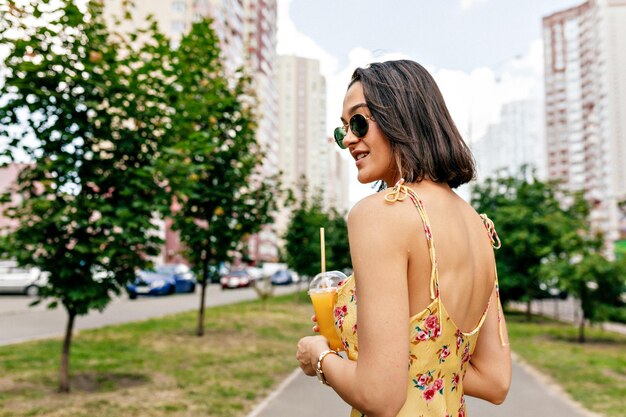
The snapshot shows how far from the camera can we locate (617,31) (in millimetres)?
105312

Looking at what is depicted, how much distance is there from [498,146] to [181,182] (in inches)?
5400

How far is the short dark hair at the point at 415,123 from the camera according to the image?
1.64m

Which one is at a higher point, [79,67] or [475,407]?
[79,67]

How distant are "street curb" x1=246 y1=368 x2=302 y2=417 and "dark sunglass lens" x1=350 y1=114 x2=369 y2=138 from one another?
513 centimetres

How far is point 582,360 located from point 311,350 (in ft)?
33.4

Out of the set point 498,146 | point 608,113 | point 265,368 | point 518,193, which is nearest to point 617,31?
point 608,113

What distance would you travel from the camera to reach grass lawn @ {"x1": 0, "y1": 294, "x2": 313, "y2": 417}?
6516 mm

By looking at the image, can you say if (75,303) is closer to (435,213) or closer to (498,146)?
(435,213)

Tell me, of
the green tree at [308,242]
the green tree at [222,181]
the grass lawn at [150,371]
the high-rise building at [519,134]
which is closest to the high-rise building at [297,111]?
the high-rise building at [519,134]

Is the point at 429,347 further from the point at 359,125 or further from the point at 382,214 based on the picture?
the point at 359,125

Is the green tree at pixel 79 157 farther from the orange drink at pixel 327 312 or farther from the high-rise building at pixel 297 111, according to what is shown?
the high-rise building at pixel 297 111

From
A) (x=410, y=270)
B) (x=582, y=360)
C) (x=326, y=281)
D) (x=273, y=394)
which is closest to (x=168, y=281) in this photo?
(x=582, y=360)

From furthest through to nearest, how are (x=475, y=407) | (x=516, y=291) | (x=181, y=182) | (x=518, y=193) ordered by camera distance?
(x=518, y=193) < (x=516, y=291) < (x=181, y=182) < (x=475, y=407)

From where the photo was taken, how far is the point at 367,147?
1712 millimetres
